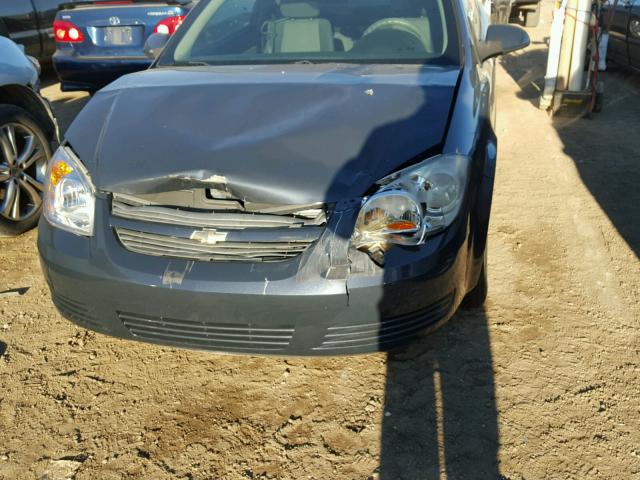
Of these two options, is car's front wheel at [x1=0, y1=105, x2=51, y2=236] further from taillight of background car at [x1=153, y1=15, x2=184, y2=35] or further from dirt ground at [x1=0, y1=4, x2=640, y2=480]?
taillight of background car at [x1=153, y1=15, x2=184, y2=35]

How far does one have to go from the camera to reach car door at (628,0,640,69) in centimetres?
674

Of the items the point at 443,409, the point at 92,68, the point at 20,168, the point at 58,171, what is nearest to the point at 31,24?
the point at 92,68

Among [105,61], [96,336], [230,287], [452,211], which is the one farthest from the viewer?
[105,61]

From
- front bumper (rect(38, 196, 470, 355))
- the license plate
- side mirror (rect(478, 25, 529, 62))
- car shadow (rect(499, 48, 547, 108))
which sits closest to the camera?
front bumper (rect(38, 196, 470, 355))

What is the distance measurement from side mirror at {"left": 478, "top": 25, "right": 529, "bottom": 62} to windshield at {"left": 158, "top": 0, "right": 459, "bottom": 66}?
0.34 m

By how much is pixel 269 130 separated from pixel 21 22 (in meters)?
7.02

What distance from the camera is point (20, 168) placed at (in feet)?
12.9

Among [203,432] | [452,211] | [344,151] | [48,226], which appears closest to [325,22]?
[344,151]

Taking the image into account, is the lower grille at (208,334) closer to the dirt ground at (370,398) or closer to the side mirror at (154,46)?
the dirt ground at (370,398)

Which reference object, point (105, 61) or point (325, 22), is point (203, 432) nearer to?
point (325, 22)

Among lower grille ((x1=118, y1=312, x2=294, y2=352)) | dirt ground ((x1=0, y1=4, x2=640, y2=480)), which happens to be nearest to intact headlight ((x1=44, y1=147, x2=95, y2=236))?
lower grille ((x1=118, y1=312, x2=294, y2=352))

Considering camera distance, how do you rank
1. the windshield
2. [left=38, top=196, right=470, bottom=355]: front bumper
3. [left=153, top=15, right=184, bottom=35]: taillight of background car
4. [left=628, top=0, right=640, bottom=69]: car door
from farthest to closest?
1. [left=628, top=0, right=640, bottom=69]: car door
2. [left=153, top=15, right=184, bottom=35]: taillight of background car
3. the windshield
4. [left=38, top=196, right=470, bottom=355]: front bumper

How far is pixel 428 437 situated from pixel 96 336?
1.70 metres

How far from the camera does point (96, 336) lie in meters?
2.94
